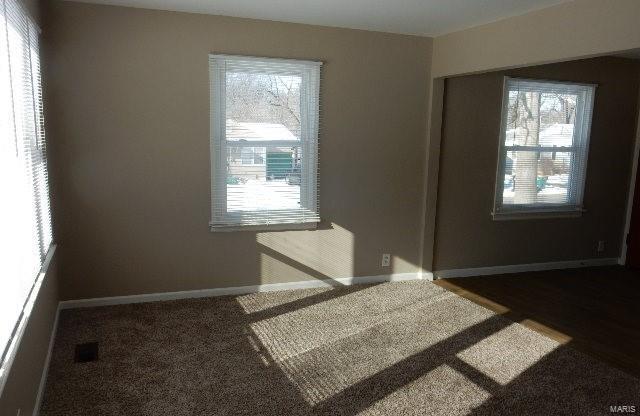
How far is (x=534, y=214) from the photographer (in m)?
5.42

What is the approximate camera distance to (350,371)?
9.98ft

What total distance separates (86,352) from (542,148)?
4.73 m

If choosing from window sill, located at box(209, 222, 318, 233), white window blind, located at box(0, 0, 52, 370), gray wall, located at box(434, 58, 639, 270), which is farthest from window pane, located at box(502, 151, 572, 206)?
white window blind, located at box(0, 0, 52, 370)

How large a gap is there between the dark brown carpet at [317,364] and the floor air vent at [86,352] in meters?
0.05

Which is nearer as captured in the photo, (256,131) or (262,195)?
(256,131)

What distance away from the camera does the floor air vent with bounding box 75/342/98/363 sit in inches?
122

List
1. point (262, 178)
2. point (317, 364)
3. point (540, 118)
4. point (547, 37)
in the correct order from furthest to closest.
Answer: point (540, 118), point (262, 178), point (547, 37), point (317, 364)

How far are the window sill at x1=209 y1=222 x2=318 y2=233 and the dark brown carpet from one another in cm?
60

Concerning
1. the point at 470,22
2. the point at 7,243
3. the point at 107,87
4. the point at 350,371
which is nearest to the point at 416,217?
the point at 470,22

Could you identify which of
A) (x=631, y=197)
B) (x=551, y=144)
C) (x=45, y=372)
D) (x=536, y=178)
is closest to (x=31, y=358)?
(x=45, y=372)

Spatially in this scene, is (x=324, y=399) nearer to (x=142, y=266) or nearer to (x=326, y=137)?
(x=142, y=266)

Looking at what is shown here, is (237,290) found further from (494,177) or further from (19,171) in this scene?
(494,177)

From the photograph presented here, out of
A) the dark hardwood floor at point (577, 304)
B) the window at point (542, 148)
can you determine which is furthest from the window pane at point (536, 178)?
the dark hardwood floor at point (577, 304)

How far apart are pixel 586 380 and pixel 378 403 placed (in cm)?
135
